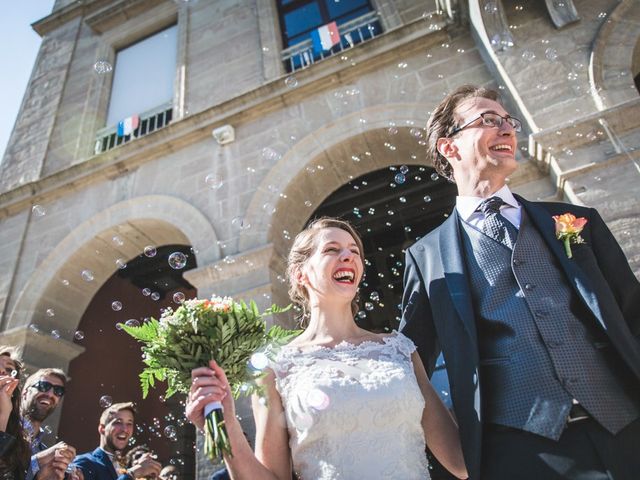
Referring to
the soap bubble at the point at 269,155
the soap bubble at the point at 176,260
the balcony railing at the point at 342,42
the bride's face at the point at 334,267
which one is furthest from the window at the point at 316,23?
the bride's face at the point at 334,267

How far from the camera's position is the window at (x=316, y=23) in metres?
6.46

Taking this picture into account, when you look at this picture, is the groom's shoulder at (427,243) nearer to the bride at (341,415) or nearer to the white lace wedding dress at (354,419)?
the bride at (341,415)

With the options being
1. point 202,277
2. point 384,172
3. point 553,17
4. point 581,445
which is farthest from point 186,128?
point 581,445

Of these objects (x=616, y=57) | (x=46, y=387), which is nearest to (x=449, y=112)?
(x=616, y=57)

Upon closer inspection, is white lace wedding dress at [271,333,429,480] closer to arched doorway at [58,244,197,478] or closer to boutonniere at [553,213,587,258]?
boutonniere at [553,213,587,258]

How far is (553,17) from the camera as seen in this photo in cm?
442

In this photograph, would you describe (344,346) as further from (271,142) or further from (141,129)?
(141,129)

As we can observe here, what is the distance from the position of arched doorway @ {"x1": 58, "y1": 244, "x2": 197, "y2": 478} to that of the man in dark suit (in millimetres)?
3301

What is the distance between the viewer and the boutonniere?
1.60m

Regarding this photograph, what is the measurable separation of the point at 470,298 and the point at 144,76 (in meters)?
8.22

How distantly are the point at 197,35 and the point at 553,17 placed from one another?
18.5 ft

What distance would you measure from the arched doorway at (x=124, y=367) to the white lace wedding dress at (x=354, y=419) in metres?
5.85

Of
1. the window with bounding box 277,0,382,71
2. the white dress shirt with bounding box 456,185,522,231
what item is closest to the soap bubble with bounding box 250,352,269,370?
the white dress shirt with bounding box 456,185,522,231

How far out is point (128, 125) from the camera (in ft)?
24.0
